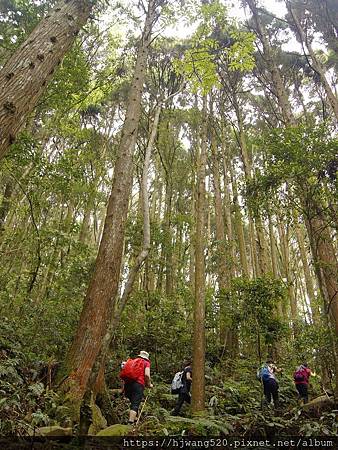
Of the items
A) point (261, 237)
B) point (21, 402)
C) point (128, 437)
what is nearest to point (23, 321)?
point (21, 402)

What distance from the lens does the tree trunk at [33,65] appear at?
10.8 feet

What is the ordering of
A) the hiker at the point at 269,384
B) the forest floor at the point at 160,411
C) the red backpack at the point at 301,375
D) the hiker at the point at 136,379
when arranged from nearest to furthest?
the forest floor at the point at 160,411
the hiker at the point at 136,379
the hiker at the point at 269,384
the red backpack at the point at 301,375

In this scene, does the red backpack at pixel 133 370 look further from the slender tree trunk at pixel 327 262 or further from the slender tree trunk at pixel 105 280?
the slender tree trunk at pixel 327 262

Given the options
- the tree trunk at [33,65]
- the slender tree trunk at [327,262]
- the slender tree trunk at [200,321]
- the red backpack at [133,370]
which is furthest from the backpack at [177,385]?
the tree trunk at [33,65]

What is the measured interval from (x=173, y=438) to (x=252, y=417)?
1.97 m

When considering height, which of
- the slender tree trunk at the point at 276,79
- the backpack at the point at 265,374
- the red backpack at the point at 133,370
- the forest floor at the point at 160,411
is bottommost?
the forest floor at the point at 160,411

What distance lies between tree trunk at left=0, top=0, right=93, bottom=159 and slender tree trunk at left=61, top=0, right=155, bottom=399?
2290 millimetres

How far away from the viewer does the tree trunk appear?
130 inches

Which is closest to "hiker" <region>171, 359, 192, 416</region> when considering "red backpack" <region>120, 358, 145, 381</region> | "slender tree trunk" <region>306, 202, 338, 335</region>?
"red backpack" <region>120, 358, 145, 381</region>

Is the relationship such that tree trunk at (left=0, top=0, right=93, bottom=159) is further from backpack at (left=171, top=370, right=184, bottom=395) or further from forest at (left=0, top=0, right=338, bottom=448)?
backpack at (left=171, top=370, right=184, bottom=395)

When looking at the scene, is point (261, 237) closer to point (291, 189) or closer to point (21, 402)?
point (291, 189)

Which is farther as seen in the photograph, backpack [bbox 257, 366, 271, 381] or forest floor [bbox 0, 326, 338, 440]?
backpack [bbox 257, 366, 271, 381]

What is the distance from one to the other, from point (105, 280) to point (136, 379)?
5.46 ft

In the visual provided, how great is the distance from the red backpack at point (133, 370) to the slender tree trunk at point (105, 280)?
37.5 inches
